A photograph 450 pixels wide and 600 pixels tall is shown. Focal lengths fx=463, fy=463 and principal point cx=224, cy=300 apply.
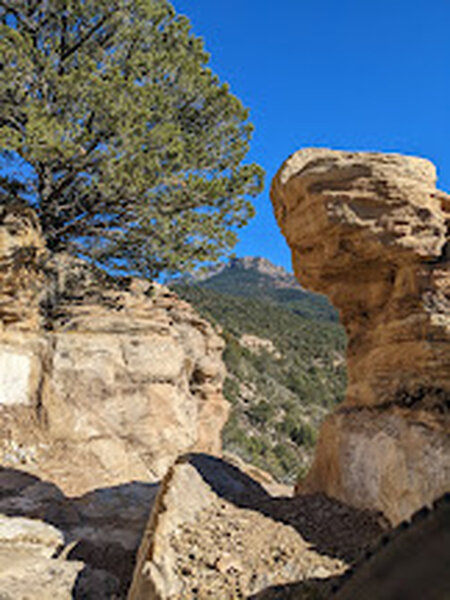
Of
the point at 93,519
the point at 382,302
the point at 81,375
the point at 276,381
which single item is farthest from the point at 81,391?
the point at 276,381

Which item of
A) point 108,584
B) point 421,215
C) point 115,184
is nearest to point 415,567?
point 108,584

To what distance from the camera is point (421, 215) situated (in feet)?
15.9

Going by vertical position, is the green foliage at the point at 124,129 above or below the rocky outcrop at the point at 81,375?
above

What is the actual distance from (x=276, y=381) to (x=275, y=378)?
0.67m

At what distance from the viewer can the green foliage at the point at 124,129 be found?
9.20m

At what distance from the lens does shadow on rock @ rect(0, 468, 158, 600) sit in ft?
14.0

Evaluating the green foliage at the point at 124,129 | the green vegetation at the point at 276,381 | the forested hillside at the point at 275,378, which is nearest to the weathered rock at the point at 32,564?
the green foliage at the point at 124,129

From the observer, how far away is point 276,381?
38.7 metres

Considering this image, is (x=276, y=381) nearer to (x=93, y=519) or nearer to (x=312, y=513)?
(x=93, y=519)

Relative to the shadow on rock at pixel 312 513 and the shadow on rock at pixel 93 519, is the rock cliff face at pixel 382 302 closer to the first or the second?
the shadow on rock at pixel 312 513

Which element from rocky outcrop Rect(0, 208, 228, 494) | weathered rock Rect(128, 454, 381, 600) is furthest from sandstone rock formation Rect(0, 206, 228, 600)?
weathered rock Rect(128, 454, 381, 600)

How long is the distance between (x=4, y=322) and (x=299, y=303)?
71.5 meters

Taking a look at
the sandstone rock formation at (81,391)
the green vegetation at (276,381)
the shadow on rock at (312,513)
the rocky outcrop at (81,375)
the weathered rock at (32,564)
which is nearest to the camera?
the weathered rock at (32,564)

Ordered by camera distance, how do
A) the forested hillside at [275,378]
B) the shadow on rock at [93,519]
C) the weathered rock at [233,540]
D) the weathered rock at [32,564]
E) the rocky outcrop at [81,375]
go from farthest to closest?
1. the forested hillside at [275,378]
2. the rocky outcrop at [81,375]
3. the shadow on rock at [93,519]
4. the weathered rock at [32,564]
5. the weathered rock at [233,540]
